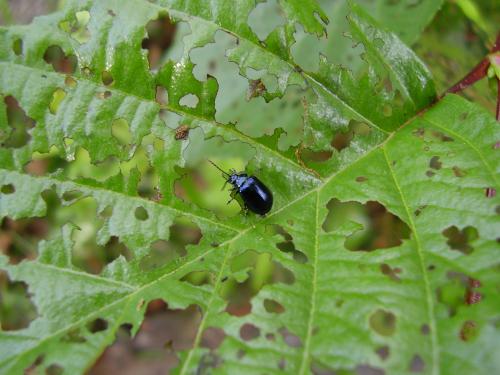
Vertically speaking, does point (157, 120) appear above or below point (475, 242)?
above

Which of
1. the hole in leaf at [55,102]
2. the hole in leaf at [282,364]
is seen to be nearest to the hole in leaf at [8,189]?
the hole in leaf at [55,102]

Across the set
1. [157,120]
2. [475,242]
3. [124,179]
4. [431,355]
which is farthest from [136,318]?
[475,242]

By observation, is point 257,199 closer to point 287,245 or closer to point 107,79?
point 287,245

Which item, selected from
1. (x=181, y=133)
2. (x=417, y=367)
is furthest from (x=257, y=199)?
(x=417, y=367)

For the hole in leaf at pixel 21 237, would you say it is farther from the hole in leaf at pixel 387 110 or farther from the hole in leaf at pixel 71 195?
the hole in leaf at pixel 387 110

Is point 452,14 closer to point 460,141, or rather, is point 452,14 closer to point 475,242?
point 460,141

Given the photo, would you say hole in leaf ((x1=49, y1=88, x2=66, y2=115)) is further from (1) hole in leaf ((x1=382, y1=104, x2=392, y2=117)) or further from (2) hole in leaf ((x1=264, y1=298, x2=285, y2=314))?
(1) hole in leaf ((x1=382, y1=104, x2=392, y2=117))
